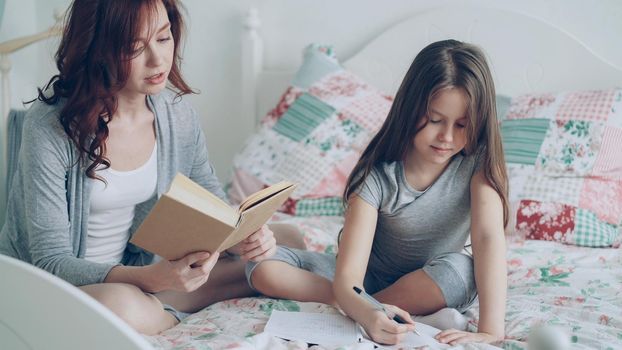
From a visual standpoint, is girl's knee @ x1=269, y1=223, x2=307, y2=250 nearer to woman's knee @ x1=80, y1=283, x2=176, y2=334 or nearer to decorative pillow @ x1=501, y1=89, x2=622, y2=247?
woman's knee @ x1=80, y1=283, x2=176, y2=334

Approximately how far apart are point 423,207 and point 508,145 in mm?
654

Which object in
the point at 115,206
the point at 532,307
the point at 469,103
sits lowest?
the point at 532,307

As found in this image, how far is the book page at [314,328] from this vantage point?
45.3 inches

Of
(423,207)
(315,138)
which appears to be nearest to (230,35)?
(315,138)

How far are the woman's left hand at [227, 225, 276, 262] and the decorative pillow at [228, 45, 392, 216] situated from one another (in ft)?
2.24

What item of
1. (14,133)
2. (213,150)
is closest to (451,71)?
(14,133)

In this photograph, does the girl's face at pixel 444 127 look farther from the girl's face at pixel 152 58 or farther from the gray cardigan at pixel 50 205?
the gray cardigan at pixel 50 205

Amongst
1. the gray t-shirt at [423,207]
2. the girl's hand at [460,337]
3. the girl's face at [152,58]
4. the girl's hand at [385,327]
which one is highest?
the girl's face at [152,58]

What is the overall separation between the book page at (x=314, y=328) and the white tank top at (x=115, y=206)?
372mm

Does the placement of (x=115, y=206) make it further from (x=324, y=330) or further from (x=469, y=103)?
(x=469, y=103)

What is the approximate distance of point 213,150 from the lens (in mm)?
2637

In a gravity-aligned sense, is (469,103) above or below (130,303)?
above

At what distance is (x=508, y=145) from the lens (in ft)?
6.44

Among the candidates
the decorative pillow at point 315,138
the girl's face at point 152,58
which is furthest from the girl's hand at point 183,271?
the decorative pillow at point 315,138
